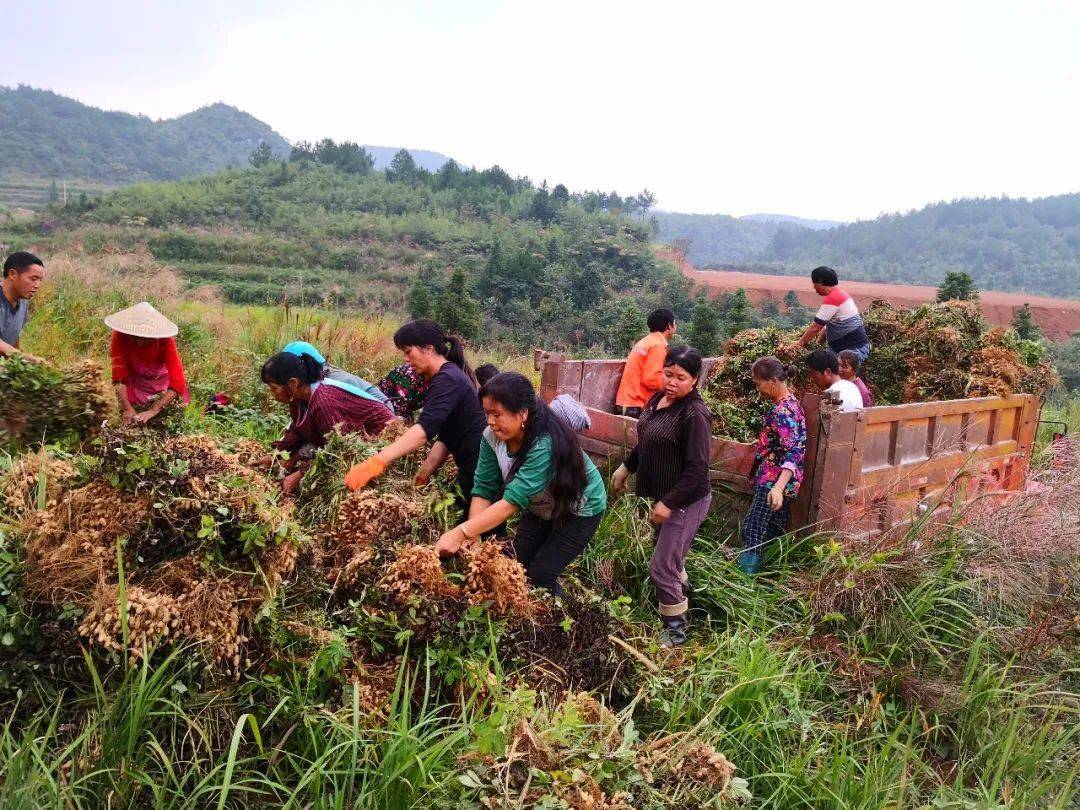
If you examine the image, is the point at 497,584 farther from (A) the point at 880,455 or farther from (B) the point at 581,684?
(A) the point at 880,455

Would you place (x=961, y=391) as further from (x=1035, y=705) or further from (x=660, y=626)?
(x=660, y=626)

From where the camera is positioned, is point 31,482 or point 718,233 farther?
point 718,233

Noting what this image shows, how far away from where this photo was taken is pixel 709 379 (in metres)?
6.02

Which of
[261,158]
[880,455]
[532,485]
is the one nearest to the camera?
[532,485]

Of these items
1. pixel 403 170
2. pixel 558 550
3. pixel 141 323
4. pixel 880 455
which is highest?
pixel 403 170

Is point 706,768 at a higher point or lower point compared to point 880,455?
lower

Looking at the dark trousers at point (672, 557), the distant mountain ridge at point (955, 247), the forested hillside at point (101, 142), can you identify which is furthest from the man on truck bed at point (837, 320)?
the forested hillside at point (101, 142)

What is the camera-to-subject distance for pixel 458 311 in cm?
2208

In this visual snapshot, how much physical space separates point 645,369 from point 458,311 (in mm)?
16656

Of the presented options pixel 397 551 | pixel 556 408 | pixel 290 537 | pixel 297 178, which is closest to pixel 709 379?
pixel 556 408

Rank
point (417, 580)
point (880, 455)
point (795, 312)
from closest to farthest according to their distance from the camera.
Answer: point (417, 580)
point (880, 455)
point (795, 312)

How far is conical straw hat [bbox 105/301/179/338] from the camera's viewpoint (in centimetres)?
431

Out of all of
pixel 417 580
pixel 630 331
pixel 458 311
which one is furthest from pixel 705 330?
pixel 417 580

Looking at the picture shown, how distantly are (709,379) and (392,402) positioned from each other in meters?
2.62
